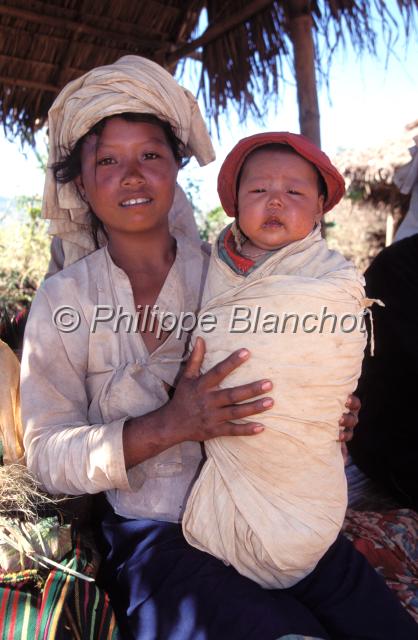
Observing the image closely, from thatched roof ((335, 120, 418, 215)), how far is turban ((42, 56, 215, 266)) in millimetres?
5416

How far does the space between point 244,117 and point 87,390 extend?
3194mm

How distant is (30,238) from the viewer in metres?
7.76

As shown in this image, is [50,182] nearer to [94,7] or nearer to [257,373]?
[257,373]

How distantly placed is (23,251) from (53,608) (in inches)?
261

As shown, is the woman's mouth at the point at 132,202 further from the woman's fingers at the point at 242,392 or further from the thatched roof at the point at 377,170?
the thatched roof at the point at 377,170

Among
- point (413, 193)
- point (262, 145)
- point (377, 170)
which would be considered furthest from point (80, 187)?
point (377, 170)

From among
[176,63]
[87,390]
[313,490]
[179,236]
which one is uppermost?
[176,63]

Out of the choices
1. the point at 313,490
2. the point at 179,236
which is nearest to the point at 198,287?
the point at 179,236

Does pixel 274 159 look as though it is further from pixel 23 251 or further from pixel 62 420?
pixel 23 251

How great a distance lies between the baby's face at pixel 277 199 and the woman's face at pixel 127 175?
29cm

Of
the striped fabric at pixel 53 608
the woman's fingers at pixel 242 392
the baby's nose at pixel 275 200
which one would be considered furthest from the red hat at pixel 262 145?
the striped fabric at pixel 53 608

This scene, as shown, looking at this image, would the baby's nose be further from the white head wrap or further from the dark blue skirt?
the white head wrap

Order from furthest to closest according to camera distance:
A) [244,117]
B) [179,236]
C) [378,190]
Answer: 1. [378,190]
2. [244,117]
3. [179,236]

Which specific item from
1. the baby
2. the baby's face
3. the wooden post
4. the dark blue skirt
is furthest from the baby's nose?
the wooden post
